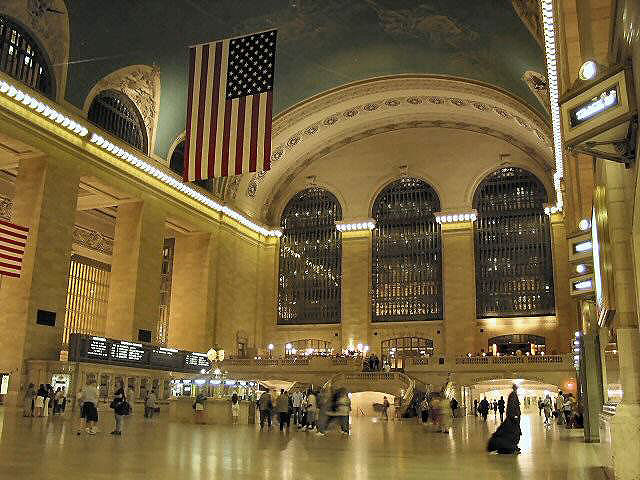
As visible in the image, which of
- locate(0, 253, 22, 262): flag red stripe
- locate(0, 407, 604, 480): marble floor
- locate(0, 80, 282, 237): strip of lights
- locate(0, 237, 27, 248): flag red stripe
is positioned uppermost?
locate(0, 80, 282, 237): strip of lights

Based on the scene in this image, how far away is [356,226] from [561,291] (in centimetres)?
1070

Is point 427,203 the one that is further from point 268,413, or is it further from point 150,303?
point 268,413

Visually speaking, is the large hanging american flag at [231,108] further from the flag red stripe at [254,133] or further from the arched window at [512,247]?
the arched window at [512,247]

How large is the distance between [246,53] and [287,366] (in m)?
17.2

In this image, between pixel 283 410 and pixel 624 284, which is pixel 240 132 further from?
pixel 624 284

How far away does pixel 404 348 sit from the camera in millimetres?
32656

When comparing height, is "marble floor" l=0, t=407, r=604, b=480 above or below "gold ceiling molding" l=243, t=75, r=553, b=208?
below

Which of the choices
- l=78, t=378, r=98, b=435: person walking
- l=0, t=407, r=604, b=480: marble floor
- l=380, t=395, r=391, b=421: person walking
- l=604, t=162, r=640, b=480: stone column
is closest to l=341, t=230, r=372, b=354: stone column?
l=380, t=395, r=391, b=421: person walking

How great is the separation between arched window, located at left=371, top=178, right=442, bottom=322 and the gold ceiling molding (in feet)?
13.2

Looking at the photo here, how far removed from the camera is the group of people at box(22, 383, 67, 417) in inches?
634

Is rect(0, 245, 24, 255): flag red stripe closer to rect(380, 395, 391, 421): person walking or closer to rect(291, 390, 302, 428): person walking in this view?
rect(291, 390, 302, 428): person walking

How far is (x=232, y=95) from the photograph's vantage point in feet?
47.1

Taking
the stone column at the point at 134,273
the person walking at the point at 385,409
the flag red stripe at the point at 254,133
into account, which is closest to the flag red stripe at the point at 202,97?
the flag red stripe at the point at 254,133

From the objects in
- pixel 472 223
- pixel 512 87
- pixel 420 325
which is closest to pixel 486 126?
pixel 472 223
